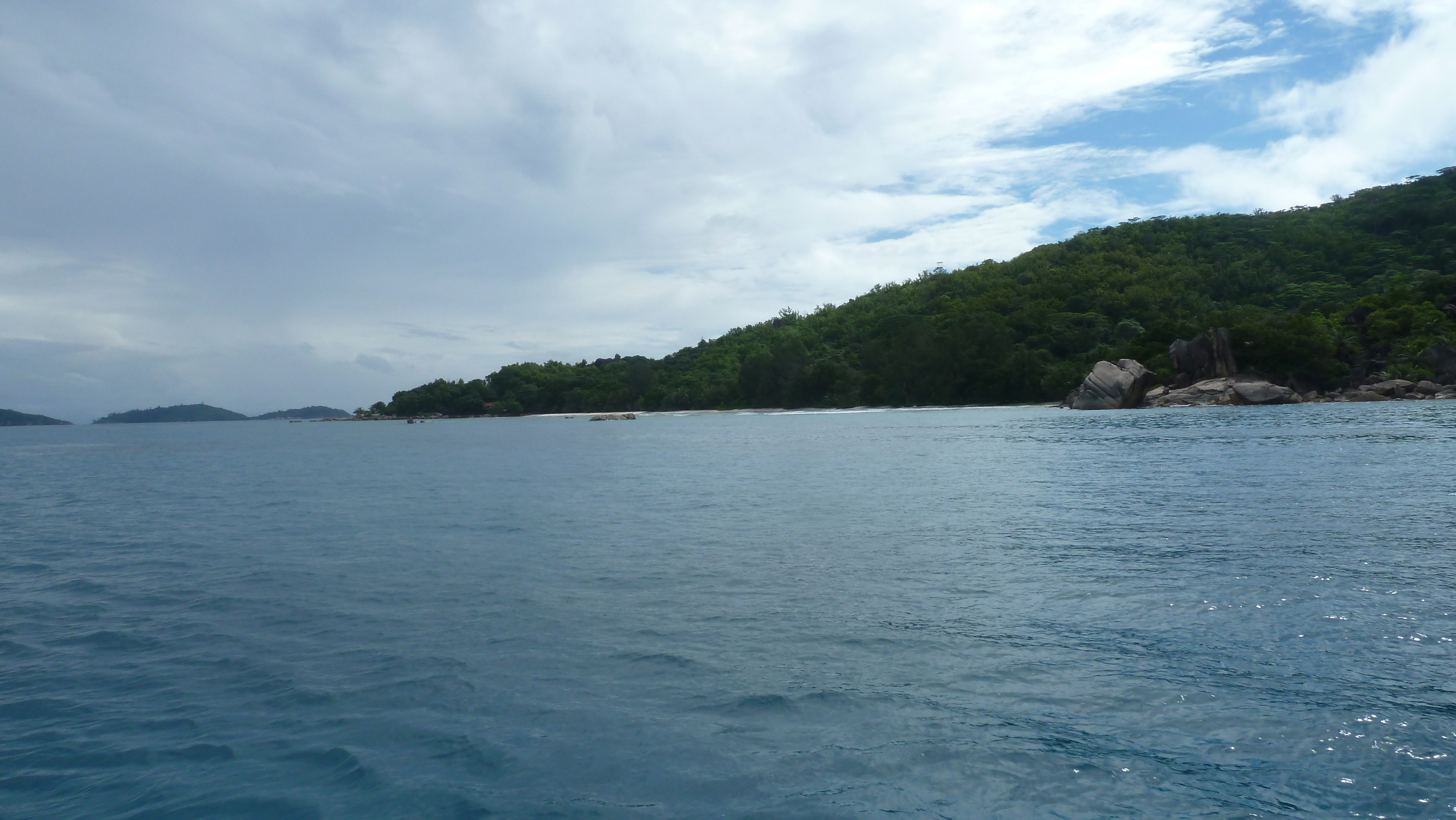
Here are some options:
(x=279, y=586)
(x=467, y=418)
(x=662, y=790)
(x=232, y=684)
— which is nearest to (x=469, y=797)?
(x=662, y=790)

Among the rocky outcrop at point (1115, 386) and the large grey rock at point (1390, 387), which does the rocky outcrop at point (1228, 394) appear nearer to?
the rocky outcrop at point (1115, 386)

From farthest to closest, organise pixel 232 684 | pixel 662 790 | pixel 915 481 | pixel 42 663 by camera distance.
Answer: pixel 915 481 < pixel 42 663 < pixel 232 684 < pixel 662 790

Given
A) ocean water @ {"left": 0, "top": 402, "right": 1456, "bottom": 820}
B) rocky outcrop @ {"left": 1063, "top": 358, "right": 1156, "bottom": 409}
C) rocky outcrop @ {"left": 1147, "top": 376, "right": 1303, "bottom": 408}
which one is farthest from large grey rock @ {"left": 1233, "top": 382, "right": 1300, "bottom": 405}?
ocean water @ {"left": 0, "top": 402, "right": 1456, "bottom": 820}

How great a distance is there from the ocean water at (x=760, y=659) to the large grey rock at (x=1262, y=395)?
53.7 meters

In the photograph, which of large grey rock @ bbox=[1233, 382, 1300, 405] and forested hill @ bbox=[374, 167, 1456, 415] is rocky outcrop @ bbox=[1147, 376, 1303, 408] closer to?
large grey rock @ bbox=[1233, 382, 1300, 405]

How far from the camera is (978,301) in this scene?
12512cm

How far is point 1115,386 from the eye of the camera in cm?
7175

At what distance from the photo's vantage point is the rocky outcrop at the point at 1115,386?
7156 centimetres

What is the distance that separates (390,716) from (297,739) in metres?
0.71

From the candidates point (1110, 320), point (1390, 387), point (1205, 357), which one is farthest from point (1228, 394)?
point (1110, 320)

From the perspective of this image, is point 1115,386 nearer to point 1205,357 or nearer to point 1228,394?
point 1228,394

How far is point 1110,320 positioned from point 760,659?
113604 millimetres

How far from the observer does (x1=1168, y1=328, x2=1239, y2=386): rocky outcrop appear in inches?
2827

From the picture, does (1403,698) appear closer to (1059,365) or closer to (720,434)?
(720,434)
